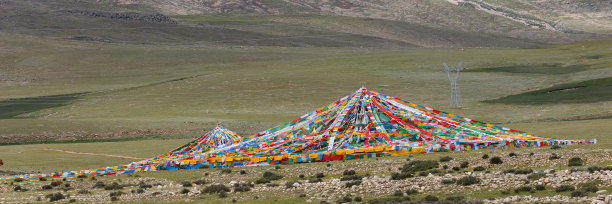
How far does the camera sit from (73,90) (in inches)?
3730

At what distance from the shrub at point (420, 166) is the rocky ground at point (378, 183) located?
29mm

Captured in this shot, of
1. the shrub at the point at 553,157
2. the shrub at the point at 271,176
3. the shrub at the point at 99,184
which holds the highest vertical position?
the shrub at the point at 553,157

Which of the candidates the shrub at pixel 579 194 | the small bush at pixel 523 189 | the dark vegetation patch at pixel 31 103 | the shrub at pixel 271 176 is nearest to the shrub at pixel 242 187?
the shrub at pixel 271 176

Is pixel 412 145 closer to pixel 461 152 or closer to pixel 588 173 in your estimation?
pixel 461 152

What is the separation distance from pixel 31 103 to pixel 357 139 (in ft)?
206

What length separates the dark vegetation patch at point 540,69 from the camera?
99438 millimetres

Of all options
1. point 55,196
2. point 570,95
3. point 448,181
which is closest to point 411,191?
point 448,181

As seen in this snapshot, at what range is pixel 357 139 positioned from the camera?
26609mm

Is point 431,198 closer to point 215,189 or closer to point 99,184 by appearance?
point 215,189

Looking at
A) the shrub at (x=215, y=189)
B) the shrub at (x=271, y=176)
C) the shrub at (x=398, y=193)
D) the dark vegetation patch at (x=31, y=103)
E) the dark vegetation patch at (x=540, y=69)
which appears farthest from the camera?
the dark vegetation patch at (x=540, y=69)

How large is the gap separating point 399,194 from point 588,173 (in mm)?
4511

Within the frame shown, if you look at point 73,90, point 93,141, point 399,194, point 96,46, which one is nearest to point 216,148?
point 399,194

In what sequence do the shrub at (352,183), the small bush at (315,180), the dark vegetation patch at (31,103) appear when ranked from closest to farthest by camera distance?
the shrub at (352,183), the small bush at (315,180), the dark vegetation patch at (31,103)

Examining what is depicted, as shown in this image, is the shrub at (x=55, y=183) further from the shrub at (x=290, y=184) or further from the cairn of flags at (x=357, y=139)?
the shrub at (x=290, y=184)
